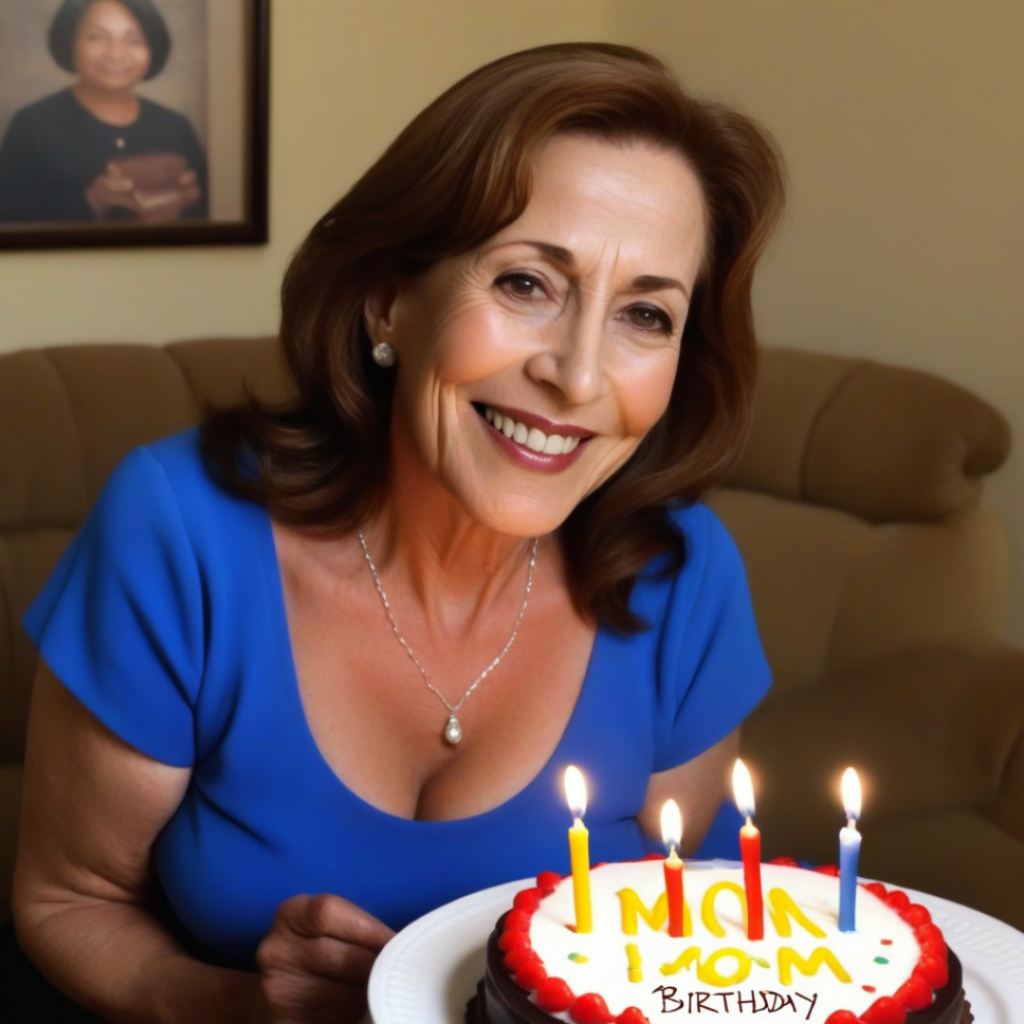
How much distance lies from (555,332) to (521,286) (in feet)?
0.18

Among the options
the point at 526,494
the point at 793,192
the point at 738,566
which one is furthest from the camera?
the point at 793,192

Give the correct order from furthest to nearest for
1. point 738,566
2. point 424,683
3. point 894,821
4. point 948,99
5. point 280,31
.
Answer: point 280,31 → point 948,99 → point 894,821 → point 738,566 → point 424,683

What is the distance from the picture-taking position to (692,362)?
5.27 ft

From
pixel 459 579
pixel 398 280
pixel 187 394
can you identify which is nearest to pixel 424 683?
pixel 459 579

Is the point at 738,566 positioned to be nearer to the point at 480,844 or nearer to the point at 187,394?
the point at 480,844

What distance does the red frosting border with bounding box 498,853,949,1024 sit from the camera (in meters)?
0.93

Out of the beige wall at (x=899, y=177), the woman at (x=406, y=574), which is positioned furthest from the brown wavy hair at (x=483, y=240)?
the beige wall at (x=899, y=177)

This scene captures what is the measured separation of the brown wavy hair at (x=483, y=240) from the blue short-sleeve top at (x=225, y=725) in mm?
92

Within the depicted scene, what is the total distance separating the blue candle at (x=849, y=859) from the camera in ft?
3.33

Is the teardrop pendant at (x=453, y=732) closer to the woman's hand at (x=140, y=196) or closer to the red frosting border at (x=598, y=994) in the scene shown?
the red frosting border at (x=598, y=994)

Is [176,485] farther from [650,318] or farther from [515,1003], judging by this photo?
[515,1003]

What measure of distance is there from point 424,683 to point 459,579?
118 mm

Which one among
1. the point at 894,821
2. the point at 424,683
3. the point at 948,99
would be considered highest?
the point at 948,99

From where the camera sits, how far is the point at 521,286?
4.43 ft
